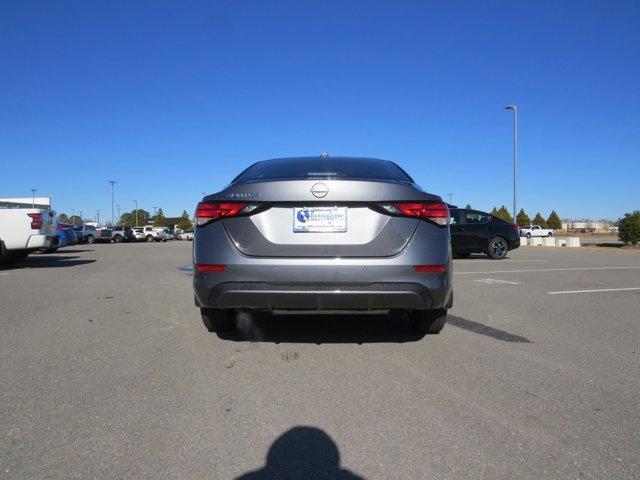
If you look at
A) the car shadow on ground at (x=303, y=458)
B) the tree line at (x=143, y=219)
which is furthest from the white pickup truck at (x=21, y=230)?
the tree line at (x=143, y=219)

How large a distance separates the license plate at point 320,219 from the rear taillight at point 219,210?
0.33 m

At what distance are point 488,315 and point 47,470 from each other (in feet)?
15.1

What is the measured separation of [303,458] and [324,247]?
4.96 ft

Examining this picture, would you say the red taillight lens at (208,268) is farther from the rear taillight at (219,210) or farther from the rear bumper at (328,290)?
the rear taillight at (219,210)

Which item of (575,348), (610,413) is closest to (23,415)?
(610,413)

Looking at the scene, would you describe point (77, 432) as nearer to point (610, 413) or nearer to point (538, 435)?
point (538, 435)

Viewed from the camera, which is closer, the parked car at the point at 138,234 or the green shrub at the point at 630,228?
the green shrub at the point at 630,228

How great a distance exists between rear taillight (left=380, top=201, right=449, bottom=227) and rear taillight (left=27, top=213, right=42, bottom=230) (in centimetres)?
1069

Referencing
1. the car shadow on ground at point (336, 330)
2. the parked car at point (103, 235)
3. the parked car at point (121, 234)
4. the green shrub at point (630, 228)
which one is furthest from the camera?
the parked car at point (121, 234)

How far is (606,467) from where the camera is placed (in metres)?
2.14

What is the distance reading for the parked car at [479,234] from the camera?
1427 centimetres

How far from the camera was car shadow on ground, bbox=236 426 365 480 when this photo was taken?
2098 millimetres

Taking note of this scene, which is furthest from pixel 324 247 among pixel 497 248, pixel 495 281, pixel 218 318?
pixel 497 248

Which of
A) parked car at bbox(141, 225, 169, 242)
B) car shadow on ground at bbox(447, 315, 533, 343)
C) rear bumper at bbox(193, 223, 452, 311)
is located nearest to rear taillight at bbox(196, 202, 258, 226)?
rear bumper at bbox(193, 223, 452, 311)
